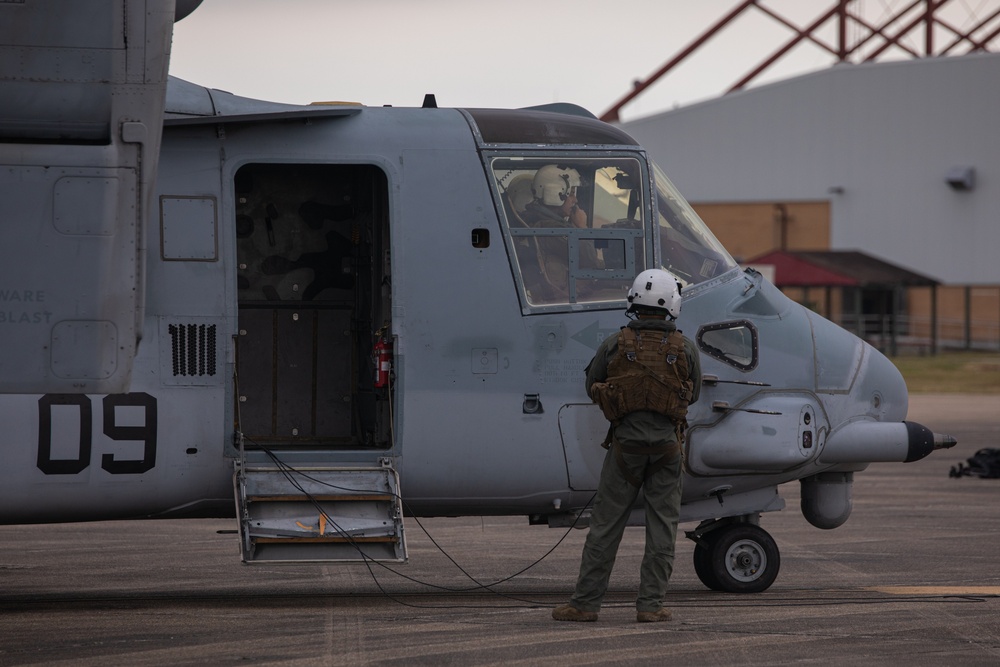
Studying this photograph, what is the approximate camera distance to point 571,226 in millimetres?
9688

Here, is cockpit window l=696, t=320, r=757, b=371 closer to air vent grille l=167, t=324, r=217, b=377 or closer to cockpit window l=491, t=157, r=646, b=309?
cockpit window l=491, t=157, r=646, b=309

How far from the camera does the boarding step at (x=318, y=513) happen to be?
8.77 meters

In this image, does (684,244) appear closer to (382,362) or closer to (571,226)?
(571,226)

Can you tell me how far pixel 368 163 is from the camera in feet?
31.2

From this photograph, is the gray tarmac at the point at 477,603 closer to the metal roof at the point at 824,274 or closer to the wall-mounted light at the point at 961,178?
the metal roof at the point at 824,274

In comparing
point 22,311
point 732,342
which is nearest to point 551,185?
point 732,342

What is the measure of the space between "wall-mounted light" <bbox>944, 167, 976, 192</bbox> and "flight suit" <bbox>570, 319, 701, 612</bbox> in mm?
48787

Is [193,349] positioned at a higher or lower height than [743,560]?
higher

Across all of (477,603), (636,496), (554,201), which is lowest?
(477,603)

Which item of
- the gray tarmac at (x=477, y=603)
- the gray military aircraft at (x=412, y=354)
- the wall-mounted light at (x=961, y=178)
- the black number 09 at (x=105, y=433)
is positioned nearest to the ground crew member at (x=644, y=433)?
the gray tarmac at (x=477, y=603)

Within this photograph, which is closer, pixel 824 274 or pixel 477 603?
pixel 477 603

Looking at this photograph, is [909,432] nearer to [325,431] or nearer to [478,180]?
[478,180]

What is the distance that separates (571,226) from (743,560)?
2571mm

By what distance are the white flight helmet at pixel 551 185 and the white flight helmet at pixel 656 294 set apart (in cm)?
117
